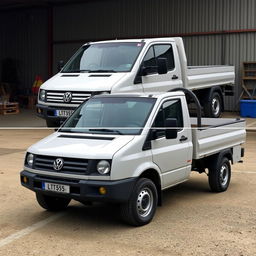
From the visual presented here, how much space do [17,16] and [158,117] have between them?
2331cm

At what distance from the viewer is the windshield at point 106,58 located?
10.5m

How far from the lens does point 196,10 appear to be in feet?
68.5

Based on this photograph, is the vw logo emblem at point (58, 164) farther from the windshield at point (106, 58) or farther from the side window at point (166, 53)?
the side window at point (166, 53)

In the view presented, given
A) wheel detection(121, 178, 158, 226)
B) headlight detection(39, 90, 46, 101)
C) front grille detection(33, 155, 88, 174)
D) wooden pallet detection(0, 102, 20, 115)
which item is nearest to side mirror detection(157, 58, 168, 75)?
headlight detection(39, 90, 46, 101)

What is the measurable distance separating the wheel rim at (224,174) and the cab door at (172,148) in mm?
1009

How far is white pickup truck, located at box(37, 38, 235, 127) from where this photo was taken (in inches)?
396

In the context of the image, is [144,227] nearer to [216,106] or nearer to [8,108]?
[216,106]

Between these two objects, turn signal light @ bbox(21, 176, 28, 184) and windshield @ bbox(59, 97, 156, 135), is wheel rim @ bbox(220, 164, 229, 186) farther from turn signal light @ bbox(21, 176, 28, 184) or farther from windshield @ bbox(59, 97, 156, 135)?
turn signal light @ bbox(21, 176, 28, 184)

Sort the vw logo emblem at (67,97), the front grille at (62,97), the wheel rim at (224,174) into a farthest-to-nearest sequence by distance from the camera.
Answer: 1. the vw logo emblem at (67,97)
2. the front grille at (62,97)
3. the wheel rim at (224,174)

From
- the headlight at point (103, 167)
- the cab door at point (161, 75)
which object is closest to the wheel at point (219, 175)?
the headlight at point (103, 167)

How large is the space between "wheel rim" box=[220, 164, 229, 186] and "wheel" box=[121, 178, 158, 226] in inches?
75.2

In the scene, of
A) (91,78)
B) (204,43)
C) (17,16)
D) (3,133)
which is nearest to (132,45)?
(91,78)

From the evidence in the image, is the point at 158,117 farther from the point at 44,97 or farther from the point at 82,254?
the point at 44,97

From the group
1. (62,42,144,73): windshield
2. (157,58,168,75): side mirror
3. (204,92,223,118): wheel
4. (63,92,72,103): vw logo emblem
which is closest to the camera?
(63,92,72,103): vw logo emblem
